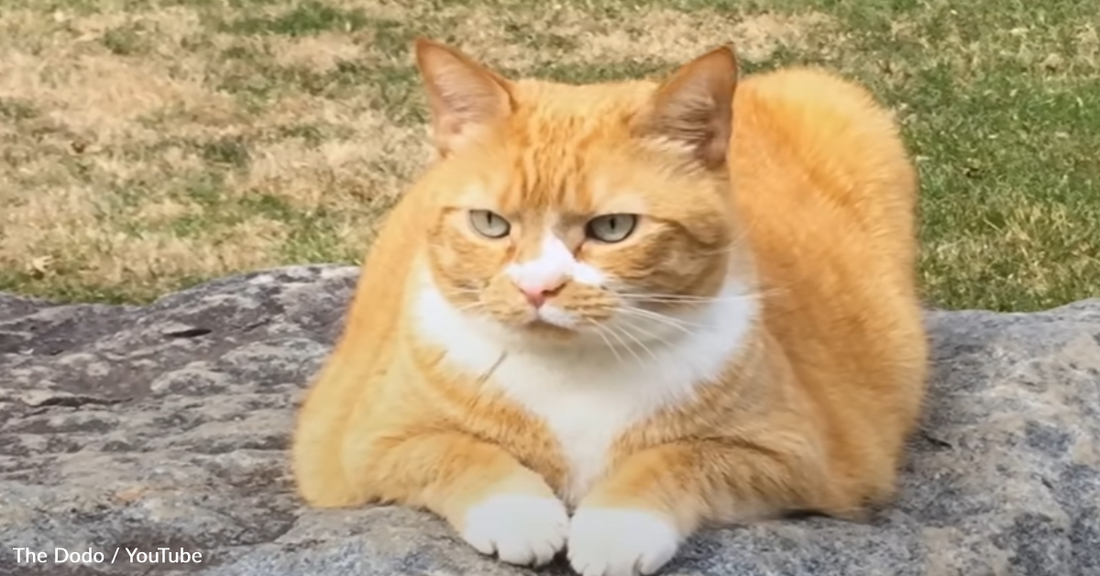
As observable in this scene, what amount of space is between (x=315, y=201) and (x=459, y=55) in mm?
4087

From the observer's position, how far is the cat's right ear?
245cm

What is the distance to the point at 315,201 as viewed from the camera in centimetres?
644

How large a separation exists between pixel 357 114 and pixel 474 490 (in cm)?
552

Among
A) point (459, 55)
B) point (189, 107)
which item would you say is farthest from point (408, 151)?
point (459, 55)

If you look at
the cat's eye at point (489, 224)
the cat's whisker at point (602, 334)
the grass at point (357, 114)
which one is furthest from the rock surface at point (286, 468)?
the grass at point (357, 114)

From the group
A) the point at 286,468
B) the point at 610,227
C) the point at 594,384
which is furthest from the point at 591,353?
the point at 286,468

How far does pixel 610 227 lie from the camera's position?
7.61ft

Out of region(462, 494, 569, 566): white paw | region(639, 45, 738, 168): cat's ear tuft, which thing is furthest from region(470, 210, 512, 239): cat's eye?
region(462, 494, 569, 566): white paw

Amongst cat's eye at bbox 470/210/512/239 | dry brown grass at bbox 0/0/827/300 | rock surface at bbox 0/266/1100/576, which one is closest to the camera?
cat's eye at bbox 470/210/512/239

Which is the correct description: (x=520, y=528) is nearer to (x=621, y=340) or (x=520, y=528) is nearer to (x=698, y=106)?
(x=621, y=340)

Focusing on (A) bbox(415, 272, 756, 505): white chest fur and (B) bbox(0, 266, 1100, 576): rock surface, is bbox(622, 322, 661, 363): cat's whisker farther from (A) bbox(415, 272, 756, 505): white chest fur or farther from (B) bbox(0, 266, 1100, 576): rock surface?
(B) bbox(0, 266, 1100, 576): rock surface

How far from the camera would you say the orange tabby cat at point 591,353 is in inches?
90.1

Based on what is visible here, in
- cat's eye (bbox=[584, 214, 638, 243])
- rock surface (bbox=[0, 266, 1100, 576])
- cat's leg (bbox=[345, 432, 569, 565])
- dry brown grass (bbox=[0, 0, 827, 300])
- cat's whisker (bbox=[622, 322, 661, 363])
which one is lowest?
dry brown grass (bbox=[0, 0, 827, 300])

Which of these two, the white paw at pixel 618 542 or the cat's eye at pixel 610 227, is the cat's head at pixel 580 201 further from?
the white paw at pixel 618 542
